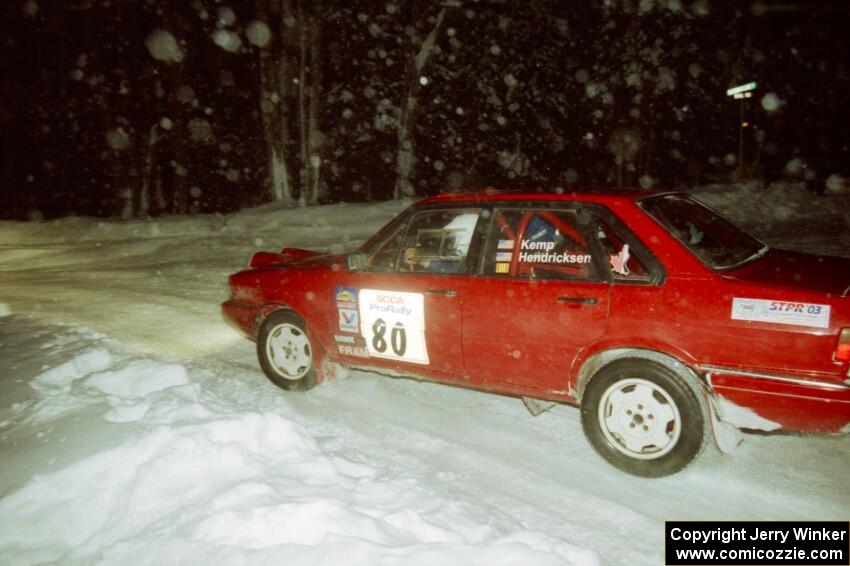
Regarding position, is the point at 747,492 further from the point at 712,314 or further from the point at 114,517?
the point at 114,517

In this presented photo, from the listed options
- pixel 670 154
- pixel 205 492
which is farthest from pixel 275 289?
pixel 670 154

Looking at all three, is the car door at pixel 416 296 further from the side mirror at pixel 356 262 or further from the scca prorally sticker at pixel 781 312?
the scca prorally sticker at pixel 781 312

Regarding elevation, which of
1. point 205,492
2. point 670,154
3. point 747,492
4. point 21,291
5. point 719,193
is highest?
point 670,154

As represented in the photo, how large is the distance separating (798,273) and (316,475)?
3.05m

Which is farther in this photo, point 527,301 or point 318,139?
point 318,139

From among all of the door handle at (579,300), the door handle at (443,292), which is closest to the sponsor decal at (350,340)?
the door handle at (443,292)

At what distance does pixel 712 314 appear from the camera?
10.8ft

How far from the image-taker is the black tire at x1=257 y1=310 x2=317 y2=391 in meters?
5.09

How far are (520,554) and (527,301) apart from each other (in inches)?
60.4

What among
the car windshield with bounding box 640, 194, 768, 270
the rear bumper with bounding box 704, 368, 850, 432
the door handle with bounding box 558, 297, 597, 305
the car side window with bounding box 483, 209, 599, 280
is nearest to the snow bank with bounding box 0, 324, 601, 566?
the rear bumper with bounding box 704, 368, 850, 432

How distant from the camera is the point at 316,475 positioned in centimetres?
355

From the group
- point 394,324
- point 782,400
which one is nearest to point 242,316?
point 394,324

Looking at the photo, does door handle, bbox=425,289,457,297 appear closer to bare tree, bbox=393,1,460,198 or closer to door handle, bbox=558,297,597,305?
door handle, bbox=558,297,597,305

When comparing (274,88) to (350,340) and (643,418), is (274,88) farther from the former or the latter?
(643,418)
